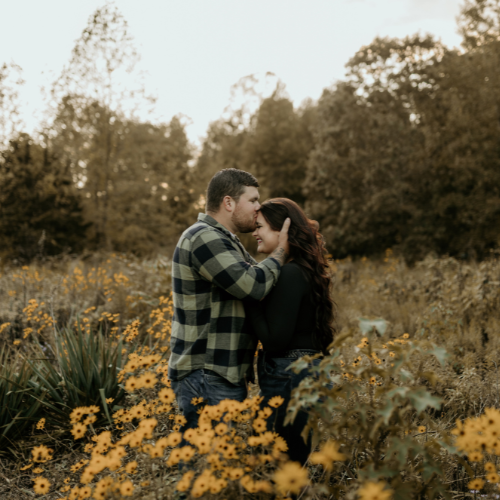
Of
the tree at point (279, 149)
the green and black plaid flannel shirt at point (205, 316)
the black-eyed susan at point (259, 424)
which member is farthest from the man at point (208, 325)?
the tree at point (279, 149)

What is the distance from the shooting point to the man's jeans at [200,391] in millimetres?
2445

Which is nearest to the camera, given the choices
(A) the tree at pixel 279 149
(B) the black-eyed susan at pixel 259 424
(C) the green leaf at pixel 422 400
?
(C) the green leaf at pixel 422 400

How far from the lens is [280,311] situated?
2.32m

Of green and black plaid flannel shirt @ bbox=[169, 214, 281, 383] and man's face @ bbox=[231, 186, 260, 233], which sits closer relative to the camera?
green and black plaid flannel shirt @ bbox=[169, 214, 281, 383]

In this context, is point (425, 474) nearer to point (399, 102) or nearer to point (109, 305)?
point (109, 305)

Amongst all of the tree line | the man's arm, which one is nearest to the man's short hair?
the man's arm

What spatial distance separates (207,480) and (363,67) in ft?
66.6

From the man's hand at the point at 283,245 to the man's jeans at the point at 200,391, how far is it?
79 cm

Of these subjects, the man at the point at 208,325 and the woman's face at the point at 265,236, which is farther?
the woman's face at the point at 265,236

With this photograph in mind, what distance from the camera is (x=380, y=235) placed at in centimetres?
1859

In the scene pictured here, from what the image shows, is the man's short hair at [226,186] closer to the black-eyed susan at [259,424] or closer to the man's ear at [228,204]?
the man's ear at [228,204]

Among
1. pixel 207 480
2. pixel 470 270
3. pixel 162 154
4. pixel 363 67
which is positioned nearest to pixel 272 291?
pixel 207 480

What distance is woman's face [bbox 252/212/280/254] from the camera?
2646 millimetres

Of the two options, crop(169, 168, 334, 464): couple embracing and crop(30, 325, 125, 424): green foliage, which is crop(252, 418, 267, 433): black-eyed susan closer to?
crop(169, 168, 334, 464): couple embracing
